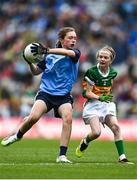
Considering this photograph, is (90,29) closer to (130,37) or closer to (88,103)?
(130,37)

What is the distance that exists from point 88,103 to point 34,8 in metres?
17.3

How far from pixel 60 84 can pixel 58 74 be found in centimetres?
17

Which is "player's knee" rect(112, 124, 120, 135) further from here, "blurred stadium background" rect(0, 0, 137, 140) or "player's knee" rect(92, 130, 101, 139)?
"blurred stadium background" rect(0, 0, 137, 140)

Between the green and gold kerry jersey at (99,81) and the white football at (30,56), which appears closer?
the white football at (30,56)

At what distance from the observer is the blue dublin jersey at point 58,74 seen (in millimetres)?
13625

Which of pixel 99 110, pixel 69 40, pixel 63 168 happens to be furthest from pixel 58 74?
pixel 63 168

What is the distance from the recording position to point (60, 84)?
13.6m

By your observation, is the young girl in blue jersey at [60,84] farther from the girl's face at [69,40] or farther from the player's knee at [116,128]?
the player's knee at [116,128]

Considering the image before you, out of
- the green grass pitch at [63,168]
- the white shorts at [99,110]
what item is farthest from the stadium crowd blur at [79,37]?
the white shorts at [99,110]

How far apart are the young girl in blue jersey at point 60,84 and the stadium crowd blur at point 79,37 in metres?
13.0

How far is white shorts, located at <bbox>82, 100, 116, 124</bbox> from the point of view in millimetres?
13984

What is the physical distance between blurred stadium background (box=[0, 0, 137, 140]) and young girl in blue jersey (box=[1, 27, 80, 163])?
13.1 m

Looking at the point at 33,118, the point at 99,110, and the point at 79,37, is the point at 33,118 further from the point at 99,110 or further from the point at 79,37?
the point at 79,37

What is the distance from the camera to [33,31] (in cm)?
2998
